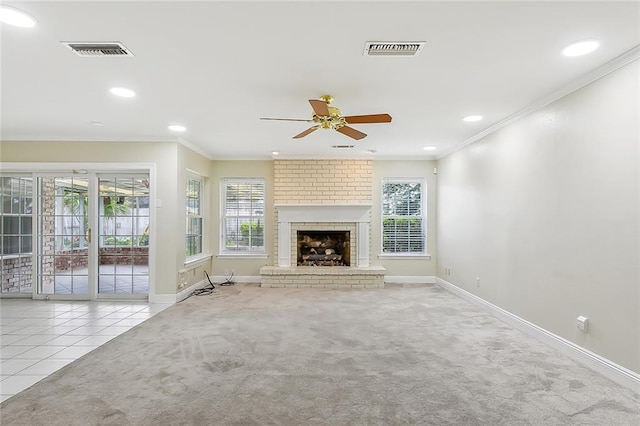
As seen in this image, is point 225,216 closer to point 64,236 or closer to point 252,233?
point 252,233

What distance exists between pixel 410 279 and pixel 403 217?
1.23m

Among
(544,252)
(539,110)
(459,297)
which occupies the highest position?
(539,110)

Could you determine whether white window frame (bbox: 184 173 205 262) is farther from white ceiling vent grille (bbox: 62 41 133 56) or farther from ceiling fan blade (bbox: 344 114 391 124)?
ceiling fan blade (bbox: 344 114 391 124)

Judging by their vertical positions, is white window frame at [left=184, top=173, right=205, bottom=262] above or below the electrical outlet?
above

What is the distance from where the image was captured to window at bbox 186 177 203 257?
234 inches

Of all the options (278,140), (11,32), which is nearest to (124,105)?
(11,32)

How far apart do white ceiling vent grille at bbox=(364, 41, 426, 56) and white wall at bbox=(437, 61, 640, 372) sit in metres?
1.63

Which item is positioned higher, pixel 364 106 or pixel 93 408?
pixel 364 106

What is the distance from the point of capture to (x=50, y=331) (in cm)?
375

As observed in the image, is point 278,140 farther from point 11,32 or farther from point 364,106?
point 11,32

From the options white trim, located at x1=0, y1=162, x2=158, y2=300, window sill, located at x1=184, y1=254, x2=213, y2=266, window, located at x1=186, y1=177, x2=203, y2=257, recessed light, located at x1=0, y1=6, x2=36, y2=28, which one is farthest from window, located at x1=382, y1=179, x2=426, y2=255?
recessed light, located at x1=0, y1=6, x2=36, y2=28

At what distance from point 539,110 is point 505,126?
650mm

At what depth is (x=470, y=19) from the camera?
Answer: 6.63 ft

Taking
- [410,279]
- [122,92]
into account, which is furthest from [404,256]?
[122,92]
